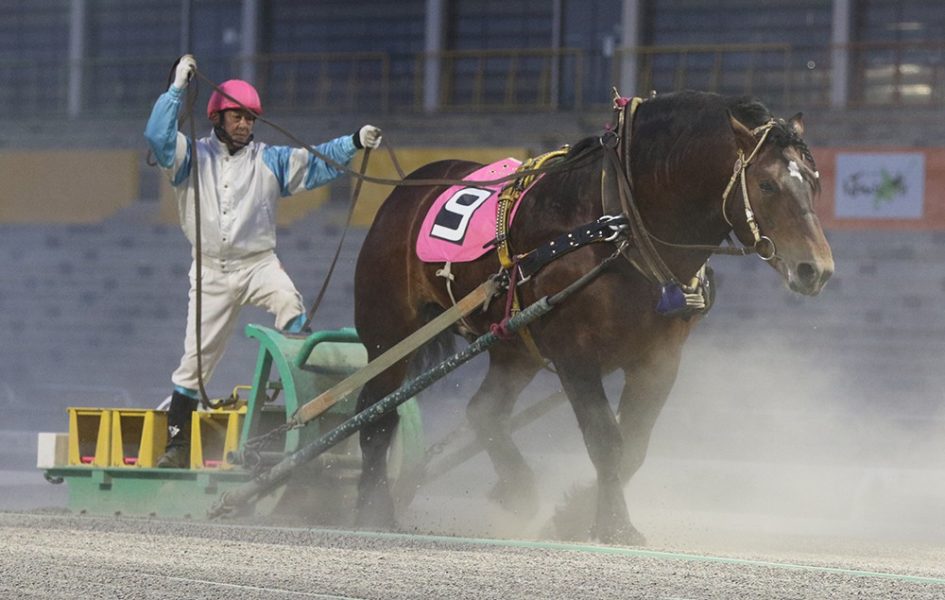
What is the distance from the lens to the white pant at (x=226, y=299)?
8609mm

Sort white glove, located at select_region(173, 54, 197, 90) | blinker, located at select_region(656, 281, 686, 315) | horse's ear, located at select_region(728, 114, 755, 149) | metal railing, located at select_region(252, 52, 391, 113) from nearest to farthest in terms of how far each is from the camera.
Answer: horse's ear, located at select_region(728, 114, 755, 149), blinker, located at select_region(656, 281, 686, 315), white glove, located at select_region(173, 54, 197, 90), metal railing, located at select_region(252, 52, 391, 113)

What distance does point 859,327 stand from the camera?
18.3m

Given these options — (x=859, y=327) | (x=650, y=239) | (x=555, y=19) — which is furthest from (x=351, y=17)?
(x=650, y=239)

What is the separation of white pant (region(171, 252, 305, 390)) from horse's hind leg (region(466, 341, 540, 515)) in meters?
0.99

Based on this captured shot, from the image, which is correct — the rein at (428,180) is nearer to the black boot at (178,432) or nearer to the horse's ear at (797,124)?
the horse's ear at (797,124)

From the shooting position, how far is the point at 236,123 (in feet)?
28.4

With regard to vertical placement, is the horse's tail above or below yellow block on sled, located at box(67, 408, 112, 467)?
above

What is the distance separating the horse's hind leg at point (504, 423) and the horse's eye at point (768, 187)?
2.00m

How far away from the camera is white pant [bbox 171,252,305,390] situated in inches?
339

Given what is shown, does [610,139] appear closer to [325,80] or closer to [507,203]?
[507,203]

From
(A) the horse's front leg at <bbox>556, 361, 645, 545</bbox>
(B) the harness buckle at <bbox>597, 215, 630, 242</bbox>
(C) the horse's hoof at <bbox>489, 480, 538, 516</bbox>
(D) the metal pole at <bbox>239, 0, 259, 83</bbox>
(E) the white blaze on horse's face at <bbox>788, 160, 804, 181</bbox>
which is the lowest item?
(C) the horse's hoof at <bbox>489, 480, 538, 516</bbox>

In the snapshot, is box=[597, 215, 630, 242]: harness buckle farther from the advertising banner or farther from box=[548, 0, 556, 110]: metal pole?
box=[548, 0, 556, 110]: metal pole

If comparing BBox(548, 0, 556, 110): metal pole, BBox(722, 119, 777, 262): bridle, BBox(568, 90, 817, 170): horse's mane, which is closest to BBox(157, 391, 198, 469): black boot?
BBox(568, 90, 817, 170): horse's mane

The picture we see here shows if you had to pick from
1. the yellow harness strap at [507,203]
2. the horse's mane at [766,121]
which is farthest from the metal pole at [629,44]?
the horse's mane at [766,121]
